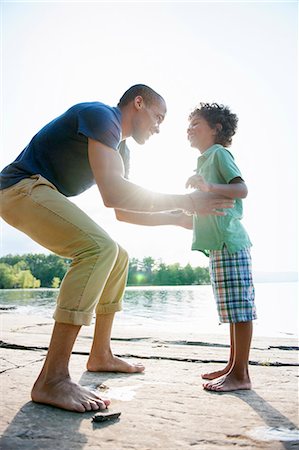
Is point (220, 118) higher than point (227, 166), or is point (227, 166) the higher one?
point (220, 118)

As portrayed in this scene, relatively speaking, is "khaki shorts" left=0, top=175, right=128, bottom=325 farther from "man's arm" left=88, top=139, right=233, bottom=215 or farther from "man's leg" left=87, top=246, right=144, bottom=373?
"man's leg" left=87, top=246, right=144, bottom=373

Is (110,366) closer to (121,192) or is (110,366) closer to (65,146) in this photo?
(121,192)

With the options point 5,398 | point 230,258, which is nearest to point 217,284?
point 230,258

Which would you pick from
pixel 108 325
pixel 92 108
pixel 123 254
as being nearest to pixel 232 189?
pixel 123 254

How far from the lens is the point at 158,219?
296cm

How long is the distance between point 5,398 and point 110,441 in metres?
0.71

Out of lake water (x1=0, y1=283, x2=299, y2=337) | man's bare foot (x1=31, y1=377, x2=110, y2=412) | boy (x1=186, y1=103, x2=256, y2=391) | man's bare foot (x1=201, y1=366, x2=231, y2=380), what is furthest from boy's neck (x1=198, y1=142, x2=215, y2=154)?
lake water (x1=0, y1=283, x2=299, y2=337)

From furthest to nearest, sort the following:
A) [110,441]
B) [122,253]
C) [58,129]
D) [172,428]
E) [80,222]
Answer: [122,253], [58,129], [80,222], [172,428], [110,441]

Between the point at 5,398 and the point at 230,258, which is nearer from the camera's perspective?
the point at 5,398

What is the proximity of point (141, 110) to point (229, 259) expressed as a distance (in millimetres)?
1148

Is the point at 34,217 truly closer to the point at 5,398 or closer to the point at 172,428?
the point at 5,398

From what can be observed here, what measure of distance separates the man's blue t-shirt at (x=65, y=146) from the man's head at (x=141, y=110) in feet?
1.13

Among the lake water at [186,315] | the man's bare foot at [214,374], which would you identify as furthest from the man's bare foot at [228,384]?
the lake water at [186,315]

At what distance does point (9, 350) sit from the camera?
3244 millimetres
